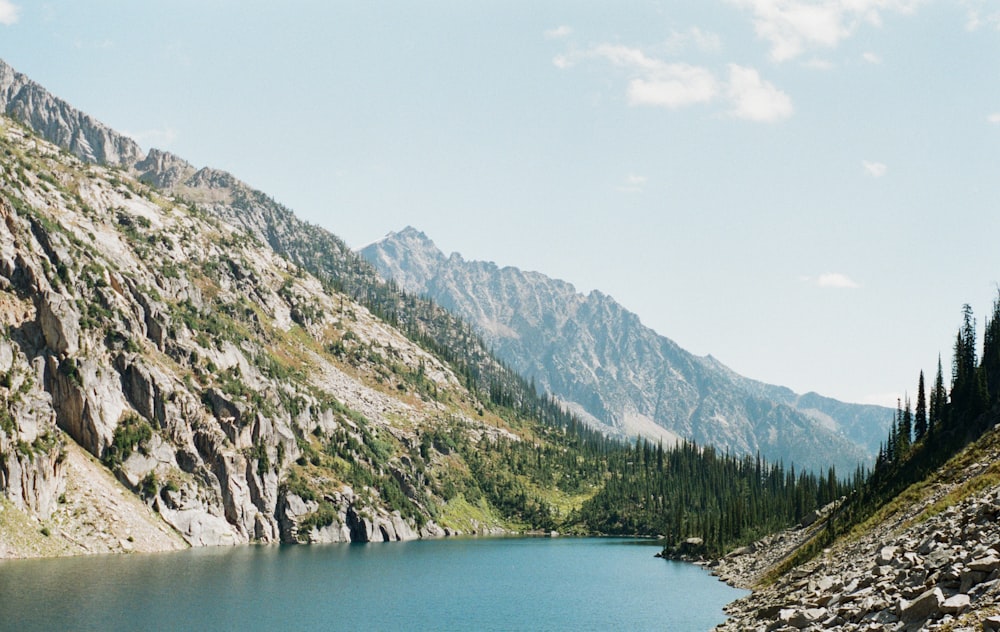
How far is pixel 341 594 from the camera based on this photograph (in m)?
116

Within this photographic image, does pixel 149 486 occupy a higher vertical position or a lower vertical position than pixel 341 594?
higher

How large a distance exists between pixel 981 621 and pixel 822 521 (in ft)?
377

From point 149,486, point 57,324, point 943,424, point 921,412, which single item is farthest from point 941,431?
point 57,324

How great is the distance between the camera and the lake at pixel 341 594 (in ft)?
296

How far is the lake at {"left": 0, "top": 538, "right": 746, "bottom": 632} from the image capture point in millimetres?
90188

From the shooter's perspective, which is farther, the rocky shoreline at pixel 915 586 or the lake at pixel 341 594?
the lake at pixel 341 594

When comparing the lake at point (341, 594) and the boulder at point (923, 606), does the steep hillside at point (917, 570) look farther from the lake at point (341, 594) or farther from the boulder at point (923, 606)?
the lake at point (341, 594)

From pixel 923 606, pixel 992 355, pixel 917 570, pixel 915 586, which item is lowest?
pixel 915 586

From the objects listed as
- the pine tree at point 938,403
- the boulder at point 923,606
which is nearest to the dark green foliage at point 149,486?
the pine tree at point 938,403

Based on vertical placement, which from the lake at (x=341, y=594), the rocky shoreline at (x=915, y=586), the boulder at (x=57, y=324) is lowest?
the lake at (x=341, y=594)

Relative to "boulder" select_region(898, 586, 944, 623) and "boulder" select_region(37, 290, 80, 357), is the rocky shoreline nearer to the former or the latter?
"boulder" select_region(898, 586, 944, 623)

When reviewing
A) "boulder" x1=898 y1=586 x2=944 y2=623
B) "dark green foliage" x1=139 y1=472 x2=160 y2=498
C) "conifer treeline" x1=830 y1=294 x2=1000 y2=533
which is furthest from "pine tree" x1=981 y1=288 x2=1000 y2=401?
"dark green foliage" x1=139 y1=472 x2=160 y2=498

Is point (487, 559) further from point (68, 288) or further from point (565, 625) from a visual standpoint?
point (68, 288)

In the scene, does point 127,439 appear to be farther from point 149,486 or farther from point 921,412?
point 921,412
